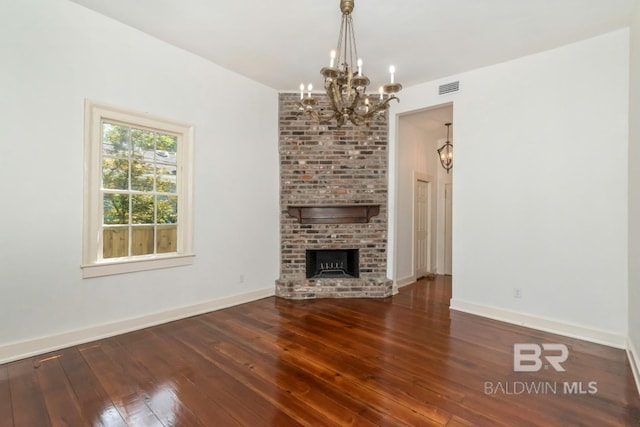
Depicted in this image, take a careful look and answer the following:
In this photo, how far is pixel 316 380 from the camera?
2.22m

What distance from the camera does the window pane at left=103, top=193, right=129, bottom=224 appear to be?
10.0ft

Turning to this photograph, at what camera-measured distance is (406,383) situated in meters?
2.20

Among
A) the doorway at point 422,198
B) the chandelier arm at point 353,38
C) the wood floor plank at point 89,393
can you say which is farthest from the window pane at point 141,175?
the doorway at point 422,198

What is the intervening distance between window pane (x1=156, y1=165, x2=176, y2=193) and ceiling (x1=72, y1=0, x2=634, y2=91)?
143 centimetres

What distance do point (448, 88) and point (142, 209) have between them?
416 cm

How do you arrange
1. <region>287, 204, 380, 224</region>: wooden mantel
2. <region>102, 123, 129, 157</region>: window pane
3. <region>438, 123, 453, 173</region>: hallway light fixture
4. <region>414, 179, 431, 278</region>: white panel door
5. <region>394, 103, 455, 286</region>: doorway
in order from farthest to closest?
<region>438, 123, 453, 173</region>: hallway light fixture → <region>414, 179, 431, 278</region>: white panel door → <region>394, 103, 455, 286</region>: doorway → <region>287, 204, 380, 224</region>: wooden mantel → <region>102, 123, 129, 157</region>: window pane

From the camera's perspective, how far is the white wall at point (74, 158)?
2.47 m

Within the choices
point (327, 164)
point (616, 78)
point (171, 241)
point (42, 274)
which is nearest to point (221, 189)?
point (171, 241)

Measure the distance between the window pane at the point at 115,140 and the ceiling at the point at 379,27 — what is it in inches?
42.0

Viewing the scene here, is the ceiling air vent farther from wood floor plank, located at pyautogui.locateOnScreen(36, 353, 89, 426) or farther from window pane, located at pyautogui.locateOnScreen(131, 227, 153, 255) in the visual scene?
wood floor plank, located at pyautogui.locateOnScreen(36, 353, 89, 426)

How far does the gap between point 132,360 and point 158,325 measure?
0.81 m

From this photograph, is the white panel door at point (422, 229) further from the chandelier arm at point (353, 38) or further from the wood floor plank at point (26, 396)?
the wood floor plank at point (26, 396)

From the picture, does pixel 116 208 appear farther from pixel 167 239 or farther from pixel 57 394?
pixel 57 394

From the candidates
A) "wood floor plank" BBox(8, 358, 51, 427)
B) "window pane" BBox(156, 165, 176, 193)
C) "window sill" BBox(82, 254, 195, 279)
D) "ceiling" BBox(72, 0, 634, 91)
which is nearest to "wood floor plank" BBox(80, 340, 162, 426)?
"wood floor plank" BBox(8, 358, 51, 427)
